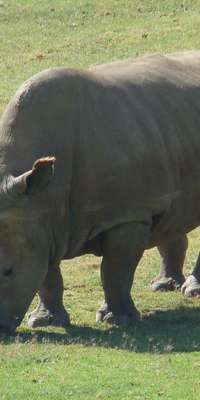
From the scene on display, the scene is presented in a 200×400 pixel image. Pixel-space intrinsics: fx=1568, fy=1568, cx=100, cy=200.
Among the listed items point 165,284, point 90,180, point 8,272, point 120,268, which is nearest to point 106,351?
point 8,272

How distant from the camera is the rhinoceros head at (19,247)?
13242 mm

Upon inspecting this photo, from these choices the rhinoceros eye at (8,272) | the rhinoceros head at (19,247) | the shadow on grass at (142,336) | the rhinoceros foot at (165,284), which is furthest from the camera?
the rhinoceros foot at (165,284)

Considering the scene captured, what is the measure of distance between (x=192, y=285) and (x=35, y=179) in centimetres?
327

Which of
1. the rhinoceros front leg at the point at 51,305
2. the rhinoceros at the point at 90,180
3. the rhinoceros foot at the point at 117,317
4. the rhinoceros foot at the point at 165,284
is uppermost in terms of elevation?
the rhinoceros at the point at 90,180

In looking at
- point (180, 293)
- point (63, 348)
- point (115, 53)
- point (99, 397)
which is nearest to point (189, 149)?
point (180, 293)

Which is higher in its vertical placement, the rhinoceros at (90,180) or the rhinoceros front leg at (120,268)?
the rhinoceros at (90,180)

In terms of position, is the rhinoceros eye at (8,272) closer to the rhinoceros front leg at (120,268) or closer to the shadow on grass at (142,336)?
the shadow on grass at (142,336)

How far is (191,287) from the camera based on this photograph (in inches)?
623

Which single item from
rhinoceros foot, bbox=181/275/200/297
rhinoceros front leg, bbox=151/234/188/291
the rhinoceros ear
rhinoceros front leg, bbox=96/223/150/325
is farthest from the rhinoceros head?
rhinoceros front leg, bbox=151/234/188/291

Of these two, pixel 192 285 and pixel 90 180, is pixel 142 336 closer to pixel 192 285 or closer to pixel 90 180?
pixel 90 180

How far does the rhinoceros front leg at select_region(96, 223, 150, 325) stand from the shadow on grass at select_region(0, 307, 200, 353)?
190mm

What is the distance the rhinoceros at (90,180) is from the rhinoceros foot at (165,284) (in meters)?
1.09

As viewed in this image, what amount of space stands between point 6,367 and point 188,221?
3.73m

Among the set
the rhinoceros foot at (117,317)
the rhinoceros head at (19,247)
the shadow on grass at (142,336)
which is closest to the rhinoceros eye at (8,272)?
the rhinoceros head at (19,247)
